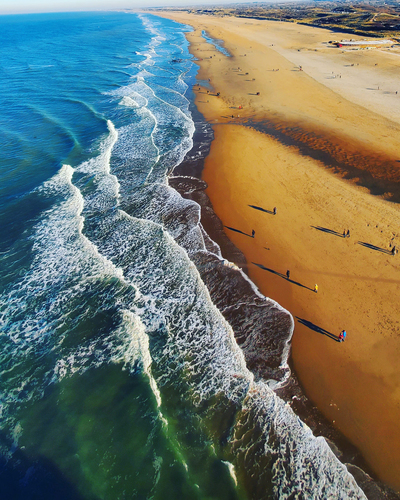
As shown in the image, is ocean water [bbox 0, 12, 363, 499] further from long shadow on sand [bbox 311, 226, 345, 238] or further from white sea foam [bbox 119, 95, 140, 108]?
white sea foam [bbox 119, 95, 140, 108]

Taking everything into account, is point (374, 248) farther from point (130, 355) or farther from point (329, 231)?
point (130, 355)

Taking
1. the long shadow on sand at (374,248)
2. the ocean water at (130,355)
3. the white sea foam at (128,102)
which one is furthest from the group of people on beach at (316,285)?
the white sea foam at (128,102)

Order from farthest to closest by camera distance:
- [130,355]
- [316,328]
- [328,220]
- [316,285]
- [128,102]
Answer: [128,102] < [328,220] < [316,285] < [316,328] < [130,355]

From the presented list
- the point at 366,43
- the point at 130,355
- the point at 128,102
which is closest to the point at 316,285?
the point at 130,355

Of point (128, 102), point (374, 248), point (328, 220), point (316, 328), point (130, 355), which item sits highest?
point (128, 102)

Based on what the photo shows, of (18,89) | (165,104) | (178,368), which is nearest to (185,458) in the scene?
(178,368)

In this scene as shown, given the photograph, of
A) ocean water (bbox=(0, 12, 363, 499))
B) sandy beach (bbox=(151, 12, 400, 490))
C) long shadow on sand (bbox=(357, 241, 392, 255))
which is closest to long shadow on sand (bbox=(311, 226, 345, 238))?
sandy beach (bbox=(151, 12, 400, 490))

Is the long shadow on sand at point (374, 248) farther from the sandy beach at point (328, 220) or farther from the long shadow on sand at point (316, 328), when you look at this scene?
the long shadow on sand at point (316, 328)
